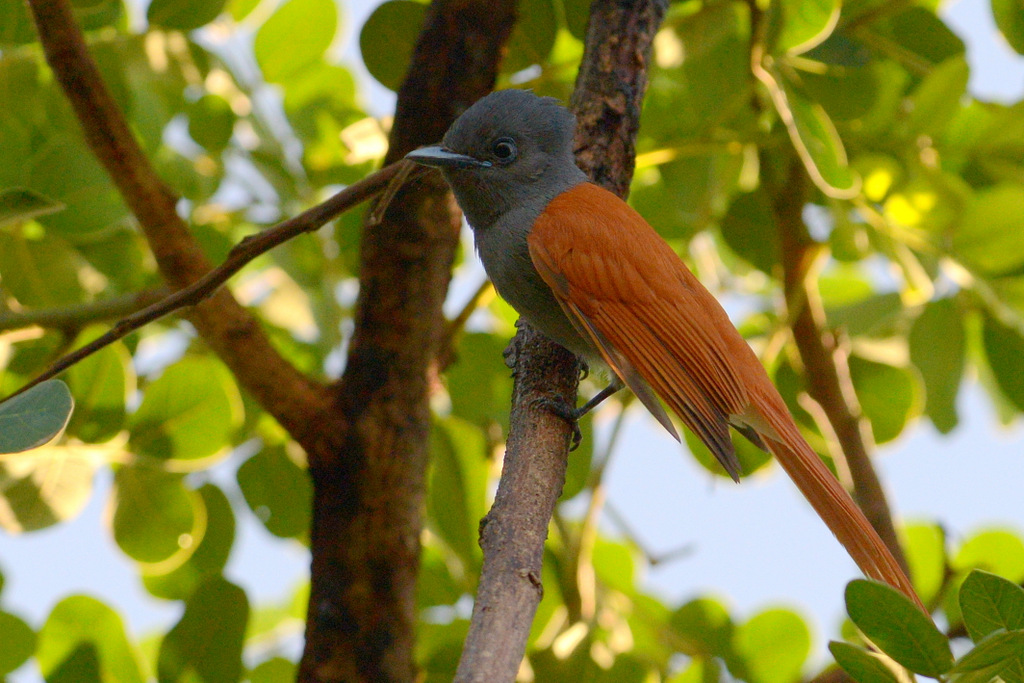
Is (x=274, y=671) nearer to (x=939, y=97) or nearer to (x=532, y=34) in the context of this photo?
(x=532, y=34)

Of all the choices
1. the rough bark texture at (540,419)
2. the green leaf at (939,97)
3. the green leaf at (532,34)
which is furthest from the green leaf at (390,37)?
the green leaf at (939,97)

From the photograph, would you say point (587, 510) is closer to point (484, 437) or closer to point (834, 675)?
point (484, 437)

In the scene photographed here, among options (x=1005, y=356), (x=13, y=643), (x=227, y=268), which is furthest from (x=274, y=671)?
(x=1005, y=356)

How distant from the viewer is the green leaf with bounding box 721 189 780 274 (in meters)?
3.83

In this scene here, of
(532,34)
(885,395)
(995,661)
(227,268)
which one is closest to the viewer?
(995,661)

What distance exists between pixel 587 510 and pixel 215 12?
2.06 meters

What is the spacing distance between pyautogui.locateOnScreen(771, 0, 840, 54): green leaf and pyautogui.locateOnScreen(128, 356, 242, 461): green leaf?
204 centimetres

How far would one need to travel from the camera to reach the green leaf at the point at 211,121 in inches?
140

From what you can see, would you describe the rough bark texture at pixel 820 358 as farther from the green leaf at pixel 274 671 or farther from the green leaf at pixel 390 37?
the green leaf at pixel 274 671

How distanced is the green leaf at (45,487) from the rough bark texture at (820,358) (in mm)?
2519

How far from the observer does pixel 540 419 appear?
2.25 meters

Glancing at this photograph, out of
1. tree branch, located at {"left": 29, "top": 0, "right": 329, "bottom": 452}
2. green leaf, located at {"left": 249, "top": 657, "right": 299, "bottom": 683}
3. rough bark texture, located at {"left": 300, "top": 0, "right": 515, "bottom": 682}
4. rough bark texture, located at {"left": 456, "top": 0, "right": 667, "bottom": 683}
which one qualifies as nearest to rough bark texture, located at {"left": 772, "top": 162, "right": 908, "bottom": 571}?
rough bark texture, located at {"left": 456, "top": 0, "right": 667, "bottom": 683}

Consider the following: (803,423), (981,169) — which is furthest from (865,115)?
(803,423)

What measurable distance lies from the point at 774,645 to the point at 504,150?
1929mm
